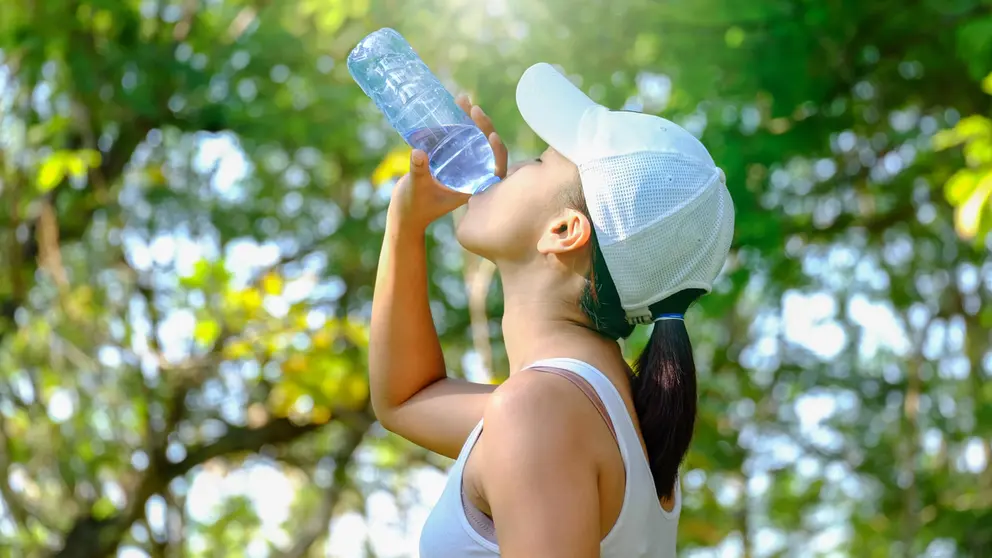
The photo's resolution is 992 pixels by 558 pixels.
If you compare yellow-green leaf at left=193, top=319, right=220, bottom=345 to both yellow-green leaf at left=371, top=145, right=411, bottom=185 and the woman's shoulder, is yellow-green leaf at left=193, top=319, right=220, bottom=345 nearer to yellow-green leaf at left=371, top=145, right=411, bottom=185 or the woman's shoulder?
Answer: yellow-green leaf at left=371, top=145, right=411, bottom=185

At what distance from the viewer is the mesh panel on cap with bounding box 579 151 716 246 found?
163 centimetres

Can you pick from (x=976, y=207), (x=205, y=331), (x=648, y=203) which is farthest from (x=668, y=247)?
(x=205, y=331)

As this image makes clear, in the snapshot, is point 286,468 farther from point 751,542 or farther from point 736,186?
point 736,186

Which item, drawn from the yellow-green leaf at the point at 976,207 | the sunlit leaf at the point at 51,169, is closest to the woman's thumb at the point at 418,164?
the yellow-green leaf at the point at 976,207

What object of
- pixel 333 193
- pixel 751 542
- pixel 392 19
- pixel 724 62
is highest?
pixel 724 62

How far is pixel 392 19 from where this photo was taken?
602 centimetres

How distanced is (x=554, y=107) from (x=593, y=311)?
0.32m

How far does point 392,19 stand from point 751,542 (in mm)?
5545

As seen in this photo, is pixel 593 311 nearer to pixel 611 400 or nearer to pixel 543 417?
pixel 611 400

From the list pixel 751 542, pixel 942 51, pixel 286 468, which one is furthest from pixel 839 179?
pixel 286 468

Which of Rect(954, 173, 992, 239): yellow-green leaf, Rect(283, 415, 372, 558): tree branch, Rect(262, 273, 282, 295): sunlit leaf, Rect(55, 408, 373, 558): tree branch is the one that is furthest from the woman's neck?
Rect(283, 415, 372, 558): tree branch

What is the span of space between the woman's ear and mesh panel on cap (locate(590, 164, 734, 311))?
36 mm

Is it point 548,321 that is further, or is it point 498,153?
point 498,153

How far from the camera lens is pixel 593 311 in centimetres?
169
